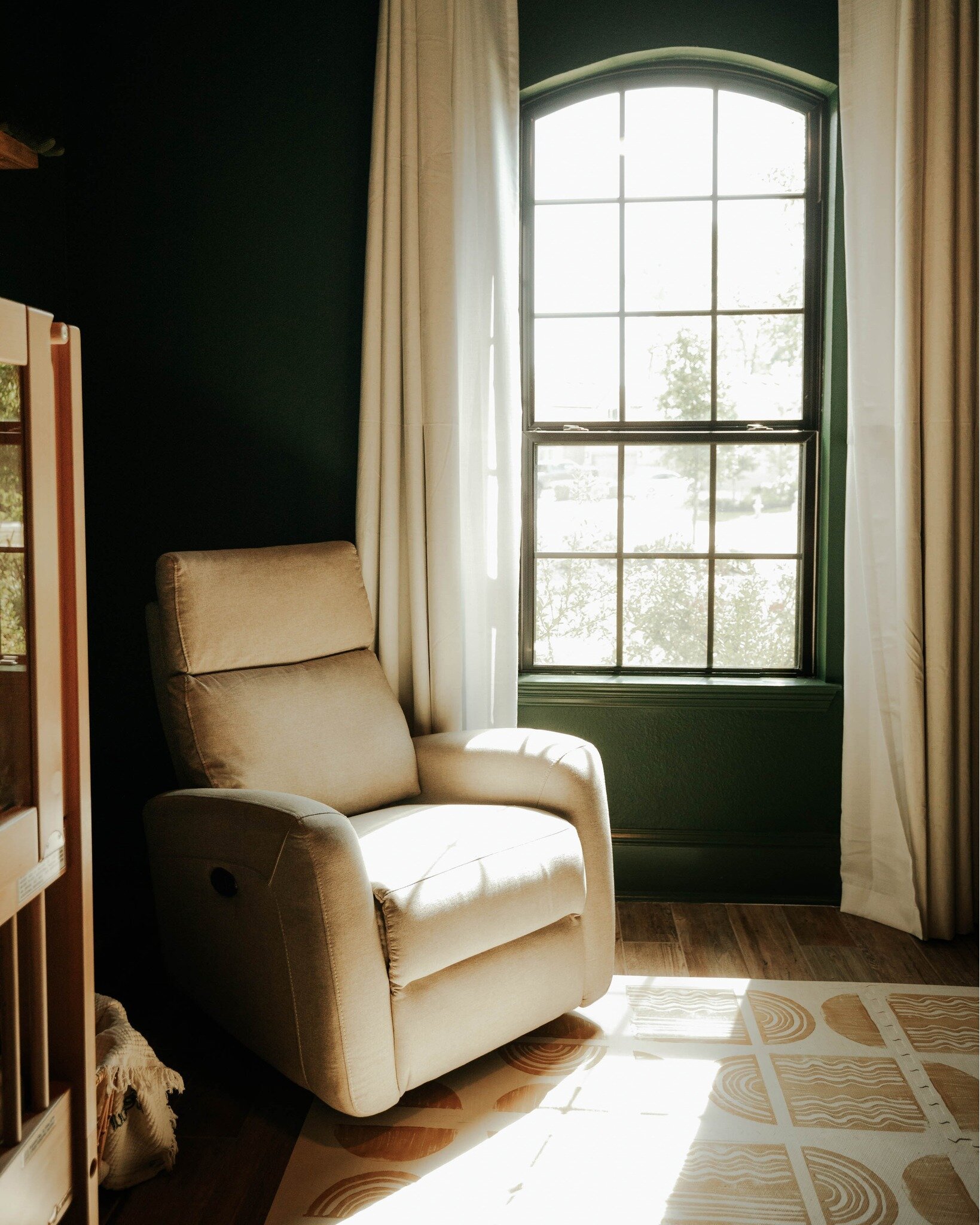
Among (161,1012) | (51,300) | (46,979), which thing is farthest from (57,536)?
(51,300)

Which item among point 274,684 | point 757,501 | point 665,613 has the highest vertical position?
point 757,501

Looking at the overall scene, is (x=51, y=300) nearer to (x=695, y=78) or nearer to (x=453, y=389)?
(x=453, y=389)

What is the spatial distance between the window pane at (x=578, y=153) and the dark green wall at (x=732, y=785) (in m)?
0.91

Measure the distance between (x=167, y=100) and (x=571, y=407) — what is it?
4.60ft

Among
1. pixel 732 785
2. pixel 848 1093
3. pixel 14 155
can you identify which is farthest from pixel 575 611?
pixel 14 155

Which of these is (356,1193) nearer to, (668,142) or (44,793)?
(44,793)

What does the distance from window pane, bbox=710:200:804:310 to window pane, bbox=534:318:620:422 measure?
0.35 meters

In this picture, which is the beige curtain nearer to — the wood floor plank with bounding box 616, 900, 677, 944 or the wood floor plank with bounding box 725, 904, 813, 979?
the wood floor plank with bounding box 725, 904, 813, 979

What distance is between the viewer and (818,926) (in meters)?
2.67

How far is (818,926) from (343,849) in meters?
1.56

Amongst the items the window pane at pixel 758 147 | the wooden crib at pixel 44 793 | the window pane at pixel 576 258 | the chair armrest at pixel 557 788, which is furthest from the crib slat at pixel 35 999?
the window pane at pixel 758 147

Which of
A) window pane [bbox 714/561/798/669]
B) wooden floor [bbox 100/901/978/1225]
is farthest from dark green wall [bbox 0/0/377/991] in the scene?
window pane [bbox 714/561/798/669]

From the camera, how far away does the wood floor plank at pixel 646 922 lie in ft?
8.52

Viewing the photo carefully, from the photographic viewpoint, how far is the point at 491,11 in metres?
2.60
